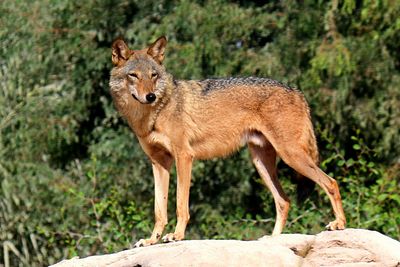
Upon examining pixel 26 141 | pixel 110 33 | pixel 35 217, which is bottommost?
pixel 35 217

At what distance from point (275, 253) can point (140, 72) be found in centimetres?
237

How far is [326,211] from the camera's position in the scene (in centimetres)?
1518

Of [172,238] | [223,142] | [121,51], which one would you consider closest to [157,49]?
[121,51]

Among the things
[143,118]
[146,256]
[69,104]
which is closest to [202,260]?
[146,256]

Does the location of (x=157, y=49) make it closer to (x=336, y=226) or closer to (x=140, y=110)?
(x=140, y=110)

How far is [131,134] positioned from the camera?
16.3m

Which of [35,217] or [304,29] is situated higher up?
[304,29]

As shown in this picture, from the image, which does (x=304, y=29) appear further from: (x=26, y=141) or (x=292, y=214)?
(x=26, y=141)

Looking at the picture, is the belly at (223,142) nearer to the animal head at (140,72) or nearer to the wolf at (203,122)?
the wolf at (203,122)

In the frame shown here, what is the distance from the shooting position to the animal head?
33.6 feet

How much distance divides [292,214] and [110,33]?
4246mm

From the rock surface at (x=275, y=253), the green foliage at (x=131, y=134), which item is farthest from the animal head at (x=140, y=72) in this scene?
the green foliage at (x=131, y=134)

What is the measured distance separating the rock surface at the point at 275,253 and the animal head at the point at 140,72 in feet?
5.66

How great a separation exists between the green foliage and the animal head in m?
4.25
